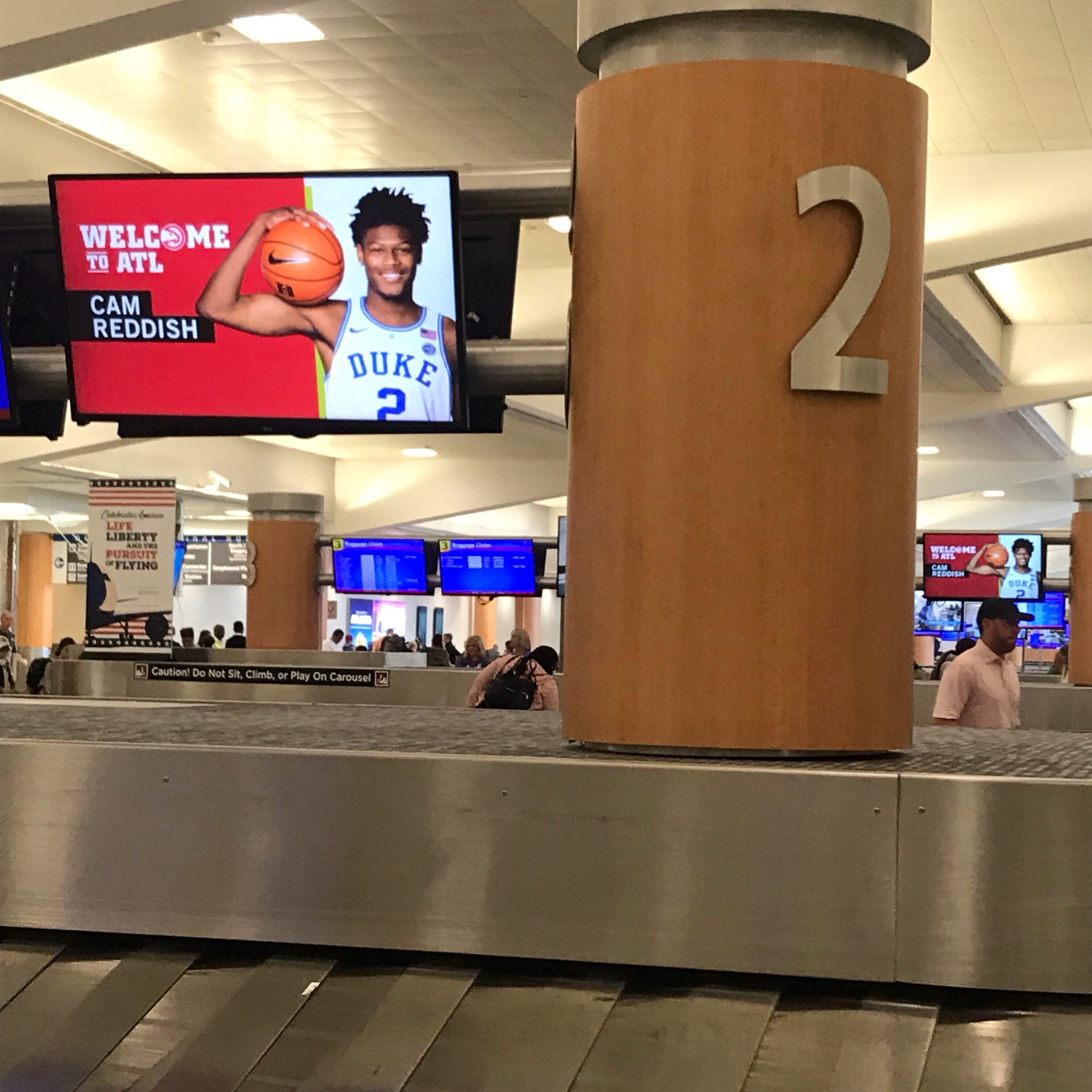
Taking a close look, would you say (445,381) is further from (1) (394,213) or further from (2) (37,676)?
(2) (37,676)

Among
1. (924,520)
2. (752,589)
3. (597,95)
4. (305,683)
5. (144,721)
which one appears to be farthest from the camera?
(924,520)

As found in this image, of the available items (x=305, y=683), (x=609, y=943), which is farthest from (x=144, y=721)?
(x=305, y=683)

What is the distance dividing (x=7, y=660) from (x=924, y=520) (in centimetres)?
2736

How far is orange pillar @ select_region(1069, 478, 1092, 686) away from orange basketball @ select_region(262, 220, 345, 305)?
490 inches

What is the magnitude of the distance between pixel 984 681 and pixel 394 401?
141 inches

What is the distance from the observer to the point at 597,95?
3977mm

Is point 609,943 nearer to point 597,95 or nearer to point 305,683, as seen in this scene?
point 597,95

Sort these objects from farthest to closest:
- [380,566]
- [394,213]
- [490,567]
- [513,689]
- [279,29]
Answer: [380,566] < [490,567] < [279,29] < [513,689] < [394,213]

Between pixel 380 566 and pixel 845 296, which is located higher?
pixel 845 296

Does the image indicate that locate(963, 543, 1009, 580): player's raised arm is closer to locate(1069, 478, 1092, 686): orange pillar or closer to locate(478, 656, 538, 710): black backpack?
locate(1069, 478, 1092, 686): orange pillar

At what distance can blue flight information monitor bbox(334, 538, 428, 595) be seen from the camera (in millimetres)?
20266

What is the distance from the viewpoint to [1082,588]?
16.4 m

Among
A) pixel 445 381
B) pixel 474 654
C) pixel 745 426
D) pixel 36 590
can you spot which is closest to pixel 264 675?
pixel 445 381

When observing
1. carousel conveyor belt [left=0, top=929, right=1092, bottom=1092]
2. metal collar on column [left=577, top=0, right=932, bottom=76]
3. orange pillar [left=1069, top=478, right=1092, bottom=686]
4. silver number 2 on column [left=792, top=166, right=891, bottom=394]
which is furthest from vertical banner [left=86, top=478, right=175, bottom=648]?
silver number 2 on column [left=792, top=166, right=891, bottom=394]
